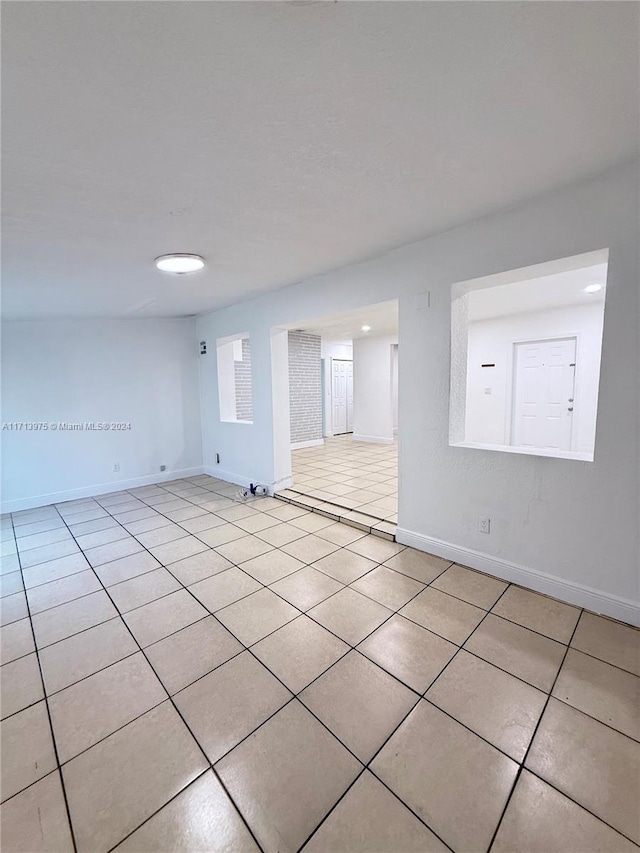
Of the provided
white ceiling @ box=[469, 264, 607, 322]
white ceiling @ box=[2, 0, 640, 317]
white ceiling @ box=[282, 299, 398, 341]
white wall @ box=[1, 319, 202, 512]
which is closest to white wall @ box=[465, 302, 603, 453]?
white ceiling @ box=[469, 264, 607, 322]

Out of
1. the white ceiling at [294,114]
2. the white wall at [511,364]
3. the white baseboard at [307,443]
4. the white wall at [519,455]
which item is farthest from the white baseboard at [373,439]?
the white ceiling at [294,114]

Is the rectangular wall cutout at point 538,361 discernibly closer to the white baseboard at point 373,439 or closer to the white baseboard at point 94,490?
the white baseboard at point 373,439

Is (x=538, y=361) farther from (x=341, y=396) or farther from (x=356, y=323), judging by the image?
(x=341, y=396)

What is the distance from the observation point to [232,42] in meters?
1.00

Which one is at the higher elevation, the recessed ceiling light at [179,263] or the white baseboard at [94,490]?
the recessed ceiling light at [179,263]

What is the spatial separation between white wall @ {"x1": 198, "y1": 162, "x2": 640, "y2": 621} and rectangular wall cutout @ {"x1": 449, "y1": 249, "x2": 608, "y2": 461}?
1.40 meters

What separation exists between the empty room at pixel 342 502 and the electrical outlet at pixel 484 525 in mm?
22

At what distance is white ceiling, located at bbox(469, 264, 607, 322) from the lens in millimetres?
3453

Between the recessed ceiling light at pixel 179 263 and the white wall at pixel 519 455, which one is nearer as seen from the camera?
the white wall at pixel 519 455

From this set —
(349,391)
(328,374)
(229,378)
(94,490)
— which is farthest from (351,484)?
(349,391)

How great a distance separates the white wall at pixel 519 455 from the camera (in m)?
1.88

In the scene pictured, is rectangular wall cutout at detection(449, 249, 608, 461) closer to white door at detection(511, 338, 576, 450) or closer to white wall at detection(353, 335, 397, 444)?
white door at detection(511, 338, 576, 450)

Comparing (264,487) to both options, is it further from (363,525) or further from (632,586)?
(632,586)

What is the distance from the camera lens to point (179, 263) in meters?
2.68
